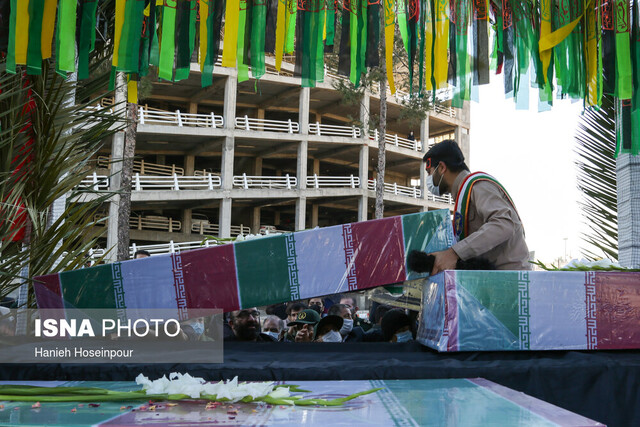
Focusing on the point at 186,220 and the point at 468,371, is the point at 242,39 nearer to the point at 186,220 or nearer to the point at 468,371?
the point at 468,371

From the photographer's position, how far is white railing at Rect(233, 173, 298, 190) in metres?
28.0

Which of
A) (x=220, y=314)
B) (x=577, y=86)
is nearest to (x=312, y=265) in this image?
(x=220, y=314)

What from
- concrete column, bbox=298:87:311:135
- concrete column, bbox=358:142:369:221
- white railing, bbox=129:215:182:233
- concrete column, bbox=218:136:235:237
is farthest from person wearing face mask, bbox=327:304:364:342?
concrete column, bbox=358:142:369:221

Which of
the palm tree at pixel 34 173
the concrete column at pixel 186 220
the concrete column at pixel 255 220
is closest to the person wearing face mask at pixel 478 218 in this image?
the palm tree at pixel 34 173

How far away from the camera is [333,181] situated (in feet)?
102

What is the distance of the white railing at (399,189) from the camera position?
31.2 metres

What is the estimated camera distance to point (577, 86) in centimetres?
415

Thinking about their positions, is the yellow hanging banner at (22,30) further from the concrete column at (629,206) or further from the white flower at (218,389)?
the concrete column at (629,206)

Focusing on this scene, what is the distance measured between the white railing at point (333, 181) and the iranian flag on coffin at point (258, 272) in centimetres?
2590

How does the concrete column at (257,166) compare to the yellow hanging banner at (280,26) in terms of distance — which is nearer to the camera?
the yellow hanging banner at (280,26)

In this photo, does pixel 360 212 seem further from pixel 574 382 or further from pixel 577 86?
pixel 574 382

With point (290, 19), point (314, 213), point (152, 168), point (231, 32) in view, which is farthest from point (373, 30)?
point (314, 213)

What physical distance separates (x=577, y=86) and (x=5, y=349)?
3.77 metres

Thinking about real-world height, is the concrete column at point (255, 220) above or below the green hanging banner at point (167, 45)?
above
